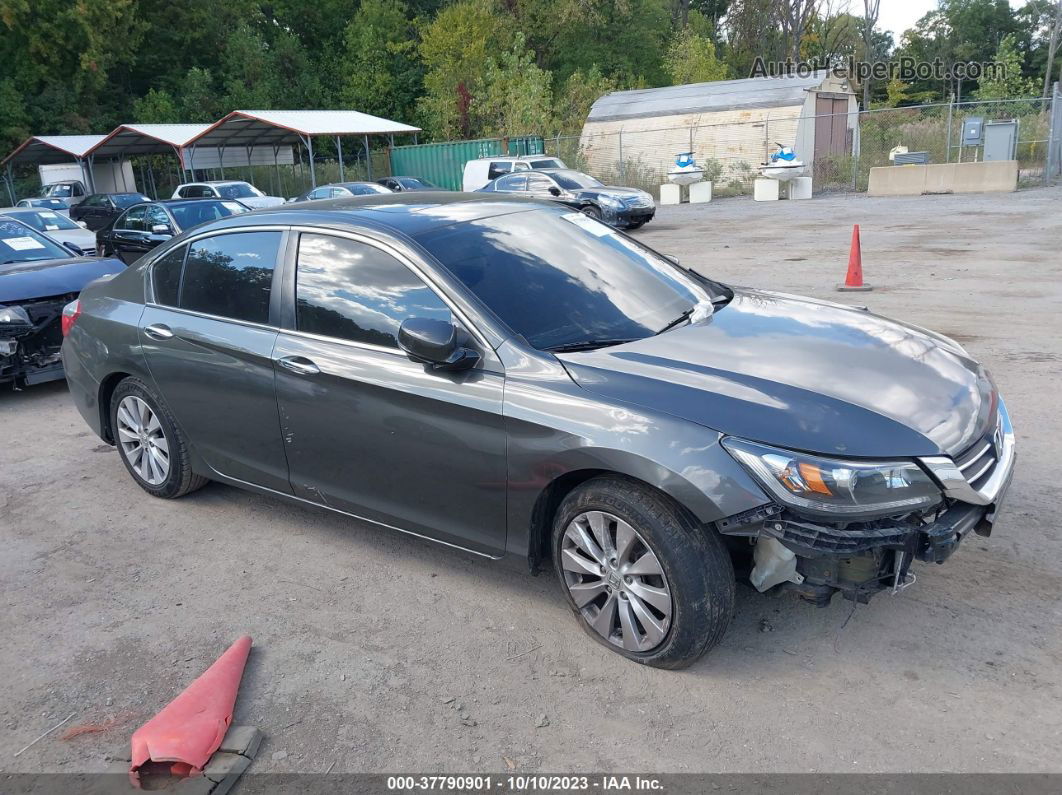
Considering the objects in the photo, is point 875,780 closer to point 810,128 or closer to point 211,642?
point 211,642

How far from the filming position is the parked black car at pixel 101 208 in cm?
2614

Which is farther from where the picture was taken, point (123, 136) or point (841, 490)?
point (123, 136)

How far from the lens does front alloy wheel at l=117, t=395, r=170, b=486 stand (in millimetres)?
5122

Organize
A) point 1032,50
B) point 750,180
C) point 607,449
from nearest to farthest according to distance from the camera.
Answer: point 607,449 → point 750,180 → point 1032,50

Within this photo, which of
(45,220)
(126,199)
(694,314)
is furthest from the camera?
(126,199)

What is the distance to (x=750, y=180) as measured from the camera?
31.3m

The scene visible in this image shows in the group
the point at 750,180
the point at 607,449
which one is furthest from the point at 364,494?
the point at 750,180

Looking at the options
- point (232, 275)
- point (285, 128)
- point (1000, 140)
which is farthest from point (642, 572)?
point (285, 128)

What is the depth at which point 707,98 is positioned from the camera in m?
33.5

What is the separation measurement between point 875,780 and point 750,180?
30.7 metres

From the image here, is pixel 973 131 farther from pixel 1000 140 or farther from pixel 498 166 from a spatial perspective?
pixel 498 166

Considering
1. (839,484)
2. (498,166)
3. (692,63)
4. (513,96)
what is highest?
(692,63)

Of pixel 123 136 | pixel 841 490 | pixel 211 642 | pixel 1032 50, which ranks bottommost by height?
pixel 211 642

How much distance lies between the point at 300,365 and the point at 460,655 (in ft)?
5.10
